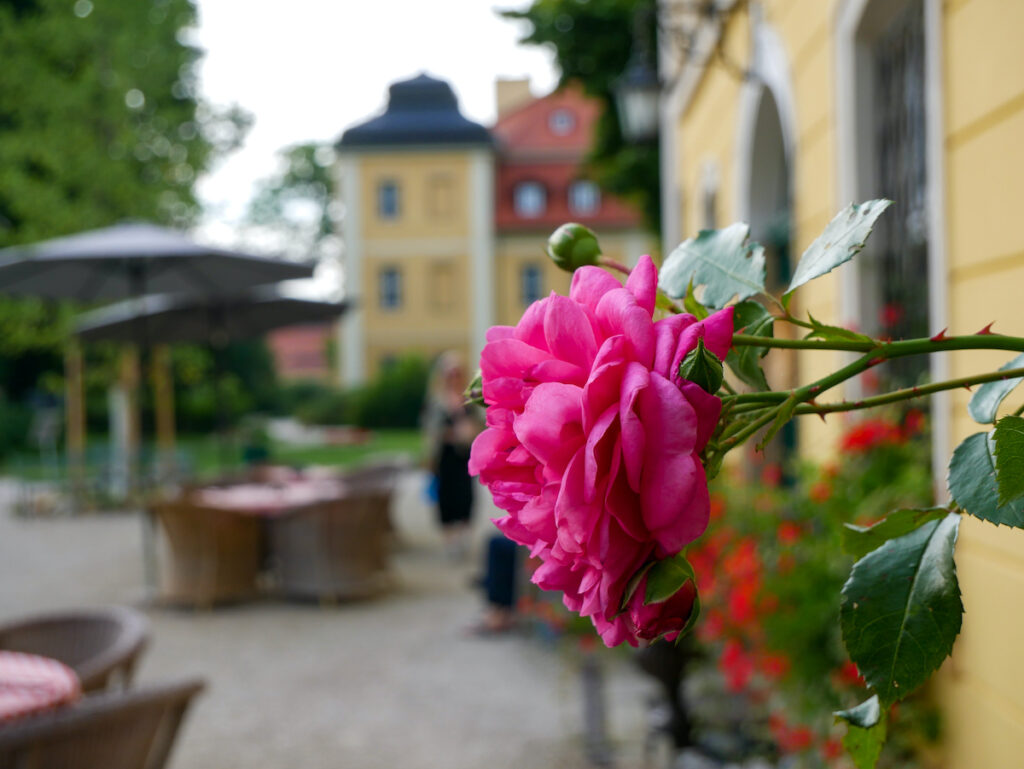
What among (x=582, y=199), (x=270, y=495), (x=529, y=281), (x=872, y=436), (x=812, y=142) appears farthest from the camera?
(x=582, y=199)

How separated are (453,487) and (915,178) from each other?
6.53 metres

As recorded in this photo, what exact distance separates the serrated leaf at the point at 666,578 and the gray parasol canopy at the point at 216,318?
33.9ft

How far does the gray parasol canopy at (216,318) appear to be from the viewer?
10.5 meters

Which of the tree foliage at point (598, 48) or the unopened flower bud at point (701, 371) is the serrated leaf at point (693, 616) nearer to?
the unopened flower bud at point (701, 371)

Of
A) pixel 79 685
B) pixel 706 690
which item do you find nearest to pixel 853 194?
pixel 706 690

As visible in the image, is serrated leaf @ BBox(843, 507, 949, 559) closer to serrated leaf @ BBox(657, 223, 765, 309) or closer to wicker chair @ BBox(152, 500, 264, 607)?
serrated leaf @ BBox(657, 223, 765, 309)

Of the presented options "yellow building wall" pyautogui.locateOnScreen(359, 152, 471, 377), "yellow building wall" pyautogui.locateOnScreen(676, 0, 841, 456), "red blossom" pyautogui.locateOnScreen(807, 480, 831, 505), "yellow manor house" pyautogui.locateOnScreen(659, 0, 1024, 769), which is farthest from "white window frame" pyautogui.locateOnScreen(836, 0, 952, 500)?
"yellow building wall" pyautogui.locateOnScreen(359, 152, 471, 377)

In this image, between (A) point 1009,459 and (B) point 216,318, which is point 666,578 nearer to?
(A) point 1009,459

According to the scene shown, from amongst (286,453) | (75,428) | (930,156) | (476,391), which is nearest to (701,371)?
(476,391)

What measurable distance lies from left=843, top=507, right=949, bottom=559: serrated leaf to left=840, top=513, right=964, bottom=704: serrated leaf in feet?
0.11

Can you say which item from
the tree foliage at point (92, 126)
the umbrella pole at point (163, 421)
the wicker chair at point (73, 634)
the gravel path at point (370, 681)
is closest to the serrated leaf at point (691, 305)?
the wicker chair at point (73, 634)

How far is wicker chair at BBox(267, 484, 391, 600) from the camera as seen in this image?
7.97m

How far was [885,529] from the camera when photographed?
62 centimetres

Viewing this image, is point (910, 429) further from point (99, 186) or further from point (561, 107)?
point (561, 107)
